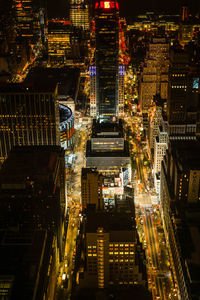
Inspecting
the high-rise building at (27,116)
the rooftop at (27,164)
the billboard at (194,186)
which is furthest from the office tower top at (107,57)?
the billboard at (194,186)

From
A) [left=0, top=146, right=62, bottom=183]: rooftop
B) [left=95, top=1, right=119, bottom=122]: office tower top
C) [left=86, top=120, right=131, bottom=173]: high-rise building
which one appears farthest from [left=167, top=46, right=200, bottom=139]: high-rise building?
[left=0, top=146, right=62, bottom=183]: rooftop

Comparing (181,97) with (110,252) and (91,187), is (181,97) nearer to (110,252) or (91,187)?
(91,187)

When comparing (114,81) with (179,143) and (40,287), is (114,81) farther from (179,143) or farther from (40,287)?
(40,287)

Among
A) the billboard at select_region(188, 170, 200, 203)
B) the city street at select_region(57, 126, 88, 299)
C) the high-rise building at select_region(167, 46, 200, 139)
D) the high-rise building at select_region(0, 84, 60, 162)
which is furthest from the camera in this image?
the high-rise building at select_region(167, 46, 200, 139)

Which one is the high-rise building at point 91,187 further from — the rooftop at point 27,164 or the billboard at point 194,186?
the billboard at point 194,186

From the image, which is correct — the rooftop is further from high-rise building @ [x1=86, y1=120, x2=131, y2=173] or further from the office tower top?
the office tower top

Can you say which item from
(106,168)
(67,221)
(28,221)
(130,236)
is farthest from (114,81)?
(130,236)

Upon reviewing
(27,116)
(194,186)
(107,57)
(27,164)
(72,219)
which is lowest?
(72,219)

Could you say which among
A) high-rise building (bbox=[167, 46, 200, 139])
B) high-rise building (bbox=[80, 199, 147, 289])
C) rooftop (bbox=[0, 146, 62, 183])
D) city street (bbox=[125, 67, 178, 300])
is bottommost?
city street (bbox=[125, 67, 178, 300])

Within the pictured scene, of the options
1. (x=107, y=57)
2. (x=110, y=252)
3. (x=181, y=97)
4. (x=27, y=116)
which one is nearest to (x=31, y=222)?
(x=110, y=252)
